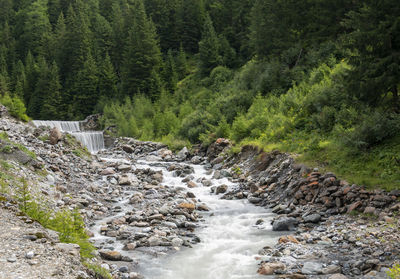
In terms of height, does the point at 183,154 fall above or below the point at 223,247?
below

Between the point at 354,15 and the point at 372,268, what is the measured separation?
9.78m

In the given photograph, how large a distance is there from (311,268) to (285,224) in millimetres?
3244

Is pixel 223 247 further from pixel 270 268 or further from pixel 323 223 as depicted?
pixel 323 223

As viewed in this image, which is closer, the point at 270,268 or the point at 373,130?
the point at 270,268

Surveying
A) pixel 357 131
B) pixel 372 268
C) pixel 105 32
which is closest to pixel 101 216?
pixel 372 268

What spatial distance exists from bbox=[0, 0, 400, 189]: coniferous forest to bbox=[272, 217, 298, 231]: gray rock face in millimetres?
2526

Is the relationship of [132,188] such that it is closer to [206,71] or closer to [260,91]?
[260,91]

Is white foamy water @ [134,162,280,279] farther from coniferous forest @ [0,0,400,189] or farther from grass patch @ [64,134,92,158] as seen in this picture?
grass patch @ [64,134,92,158]

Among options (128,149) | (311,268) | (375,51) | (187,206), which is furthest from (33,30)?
(311,268)

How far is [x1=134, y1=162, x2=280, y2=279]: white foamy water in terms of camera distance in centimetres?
845

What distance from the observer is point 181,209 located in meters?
13.1

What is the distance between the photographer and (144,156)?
26.1m

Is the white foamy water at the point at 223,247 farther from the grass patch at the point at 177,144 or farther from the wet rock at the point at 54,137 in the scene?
the grass patch at the point at 177,144

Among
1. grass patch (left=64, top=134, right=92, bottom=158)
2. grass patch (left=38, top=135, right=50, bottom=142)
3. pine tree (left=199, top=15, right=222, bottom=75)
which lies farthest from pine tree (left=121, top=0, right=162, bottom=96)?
grass patch (left=38, top=135, right=50, bottom=142)
